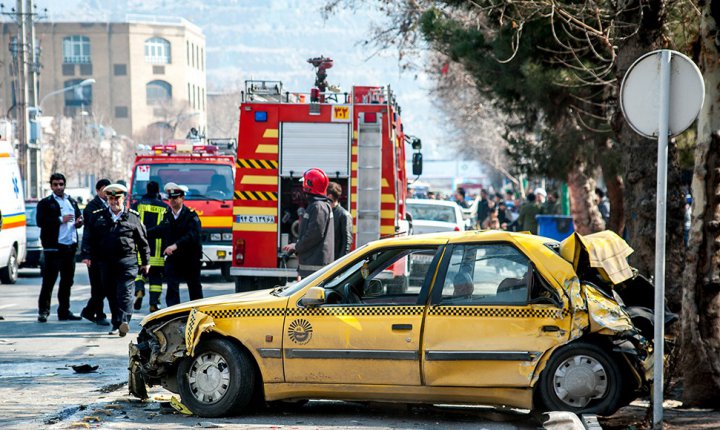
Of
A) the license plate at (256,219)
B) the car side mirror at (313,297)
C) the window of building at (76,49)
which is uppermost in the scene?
the window of building at (76,49)

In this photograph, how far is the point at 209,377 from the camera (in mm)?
8469

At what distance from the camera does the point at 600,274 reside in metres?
8.32

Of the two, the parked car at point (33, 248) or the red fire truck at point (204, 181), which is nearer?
the red fire truck at point (204, 181)

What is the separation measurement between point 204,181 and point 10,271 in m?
4.38

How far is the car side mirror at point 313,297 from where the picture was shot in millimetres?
8234

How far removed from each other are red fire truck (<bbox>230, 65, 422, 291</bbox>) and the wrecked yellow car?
20.6ft

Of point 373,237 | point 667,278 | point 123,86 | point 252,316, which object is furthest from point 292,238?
point 123,86

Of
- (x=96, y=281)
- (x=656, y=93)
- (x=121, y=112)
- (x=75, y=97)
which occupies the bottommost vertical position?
(x=96, y=281)

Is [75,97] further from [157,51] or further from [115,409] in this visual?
[115,409]

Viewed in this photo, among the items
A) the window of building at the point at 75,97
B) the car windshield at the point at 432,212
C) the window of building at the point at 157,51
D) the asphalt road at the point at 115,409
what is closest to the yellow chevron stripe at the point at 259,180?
the asphalt road at the point at 115,409

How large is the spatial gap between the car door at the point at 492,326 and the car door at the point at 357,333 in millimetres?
130

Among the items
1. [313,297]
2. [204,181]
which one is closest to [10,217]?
[204,181]

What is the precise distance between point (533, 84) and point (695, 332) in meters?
10.4

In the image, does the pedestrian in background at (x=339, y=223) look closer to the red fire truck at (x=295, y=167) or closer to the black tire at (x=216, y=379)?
the red fire truck at (x=295, y=167)
